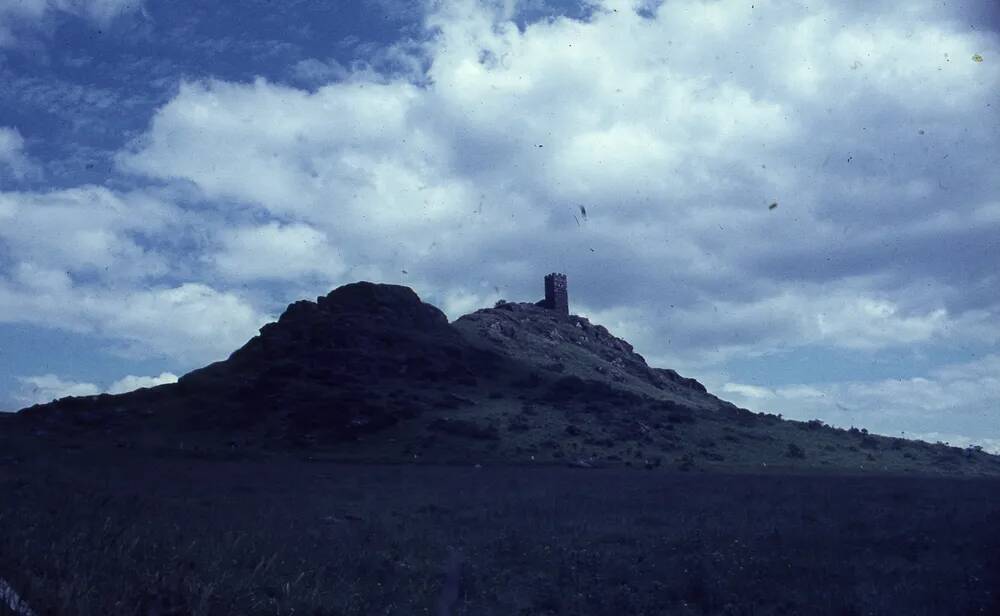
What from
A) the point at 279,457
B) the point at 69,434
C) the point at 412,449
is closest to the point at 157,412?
the point at 69,434

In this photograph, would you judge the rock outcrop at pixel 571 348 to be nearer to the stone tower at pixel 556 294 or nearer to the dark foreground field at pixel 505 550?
the stone tower at pixel 556 294

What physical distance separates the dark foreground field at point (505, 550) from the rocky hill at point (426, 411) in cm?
2190

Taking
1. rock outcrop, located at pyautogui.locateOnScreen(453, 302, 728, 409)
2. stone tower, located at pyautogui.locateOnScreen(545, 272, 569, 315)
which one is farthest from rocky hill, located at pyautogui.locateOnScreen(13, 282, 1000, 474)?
stone tower, located at pyautogui.locateOnScreen(545, 272, 569, 315)

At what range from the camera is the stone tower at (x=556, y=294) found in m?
112

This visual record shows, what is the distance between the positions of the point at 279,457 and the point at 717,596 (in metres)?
41.1

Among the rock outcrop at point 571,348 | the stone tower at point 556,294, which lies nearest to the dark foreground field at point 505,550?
the rock outcrop at point 571,348

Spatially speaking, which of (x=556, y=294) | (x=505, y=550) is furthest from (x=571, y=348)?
(x=505, y=550)

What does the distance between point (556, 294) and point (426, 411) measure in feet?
174

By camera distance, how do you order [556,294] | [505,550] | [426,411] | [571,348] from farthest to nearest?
[556,294] → [571,348] → [426,411] → [505,550]

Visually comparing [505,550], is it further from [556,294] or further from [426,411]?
[556,294]

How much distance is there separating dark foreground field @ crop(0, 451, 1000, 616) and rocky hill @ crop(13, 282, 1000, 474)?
2190 cm

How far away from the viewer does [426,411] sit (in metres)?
62.3

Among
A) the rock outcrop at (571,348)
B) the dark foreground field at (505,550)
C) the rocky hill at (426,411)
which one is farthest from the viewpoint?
the rock outcrop at (571,348)

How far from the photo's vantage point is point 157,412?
63594 mm
